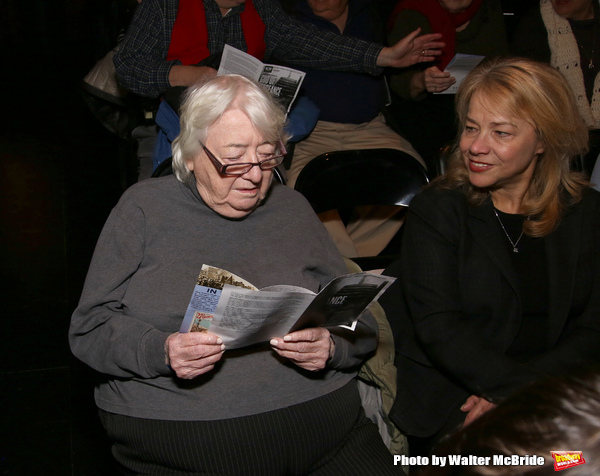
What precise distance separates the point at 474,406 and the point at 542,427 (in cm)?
136

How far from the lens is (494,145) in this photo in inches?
77.9

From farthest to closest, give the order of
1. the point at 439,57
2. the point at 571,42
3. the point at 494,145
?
the point at 571,42 < the point at 439,57 < the point at 494,145

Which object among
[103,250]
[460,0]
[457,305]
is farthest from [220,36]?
[457,305]

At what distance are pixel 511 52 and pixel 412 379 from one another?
7.92 ft

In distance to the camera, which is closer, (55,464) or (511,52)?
(55,464)

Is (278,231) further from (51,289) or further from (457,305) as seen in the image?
(51,289)

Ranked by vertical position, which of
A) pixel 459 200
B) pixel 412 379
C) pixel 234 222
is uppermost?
pixel 459 200

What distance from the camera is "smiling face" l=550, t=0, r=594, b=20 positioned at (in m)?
3.59

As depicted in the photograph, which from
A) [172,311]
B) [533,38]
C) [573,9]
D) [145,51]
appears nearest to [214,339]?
[172,311]

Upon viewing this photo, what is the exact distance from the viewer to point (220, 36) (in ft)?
9.84

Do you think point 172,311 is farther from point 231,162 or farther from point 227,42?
point 227,42

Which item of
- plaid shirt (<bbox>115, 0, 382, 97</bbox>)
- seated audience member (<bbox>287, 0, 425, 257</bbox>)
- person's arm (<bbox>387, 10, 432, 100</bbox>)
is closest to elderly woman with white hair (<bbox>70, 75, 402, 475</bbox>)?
plaid shirt (<bbox>115, 0, 382, 97</bbox>)

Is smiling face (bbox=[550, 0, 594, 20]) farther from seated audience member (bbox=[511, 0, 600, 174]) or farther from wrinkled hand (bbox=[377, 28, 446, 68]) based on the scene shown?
wrinkled hand (bbox=[377, 28, 446, 68])

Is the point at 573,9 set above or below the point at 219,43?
above
